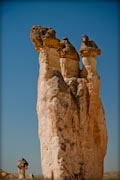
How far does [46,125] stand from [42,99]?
1.56m

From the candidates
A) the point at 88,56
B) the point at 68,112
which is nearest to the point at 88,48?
the point at 88,56

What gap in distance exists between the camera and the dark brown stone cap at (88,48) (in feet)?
80.3

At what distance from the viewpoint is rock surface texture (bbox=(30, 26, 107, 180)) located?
20516 millimetres

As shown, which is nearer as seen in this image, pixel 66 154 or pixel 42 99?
pixel 66 154

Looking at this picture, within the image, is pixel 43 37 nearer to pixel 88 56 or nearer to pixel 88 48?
pixel 88 48

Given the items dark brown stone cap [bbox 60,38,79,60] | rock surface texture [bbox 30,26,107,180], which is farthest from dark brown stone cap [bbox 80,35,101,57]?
dark brown stone cap [bbox 60,38,79,60]

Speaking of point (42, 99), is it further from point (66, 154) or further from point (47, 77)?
point (66, 154)

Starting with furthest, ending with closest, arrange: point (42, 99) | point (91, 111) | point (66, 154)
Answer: point (91, 111)
point (42, 99)
point (66, 154)

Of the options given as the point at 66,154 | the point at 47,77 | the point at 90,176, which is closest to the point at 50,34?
the point at 47,77

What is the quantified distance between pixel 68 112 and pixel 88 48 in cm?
531

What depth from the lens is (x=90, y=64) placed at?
24.5 m

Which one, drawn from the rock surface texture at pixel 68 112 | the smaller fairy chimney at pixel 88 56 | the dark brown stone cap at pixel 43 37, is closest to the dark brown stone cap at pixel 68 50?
the rock surface texture at pixel 68 112

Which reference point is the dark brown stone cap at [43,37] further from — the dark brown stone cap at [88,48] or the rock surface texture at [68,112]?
the dark brown stone cap at [88,48]

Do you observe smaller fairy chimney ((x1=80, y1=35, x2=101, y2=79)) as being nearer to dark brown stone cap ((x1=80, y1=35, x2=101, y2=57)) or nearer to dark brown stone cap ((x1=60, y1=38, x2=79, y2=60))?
dark brown stone cap ((x1=80, y1=35, x2=101, y2=57))
